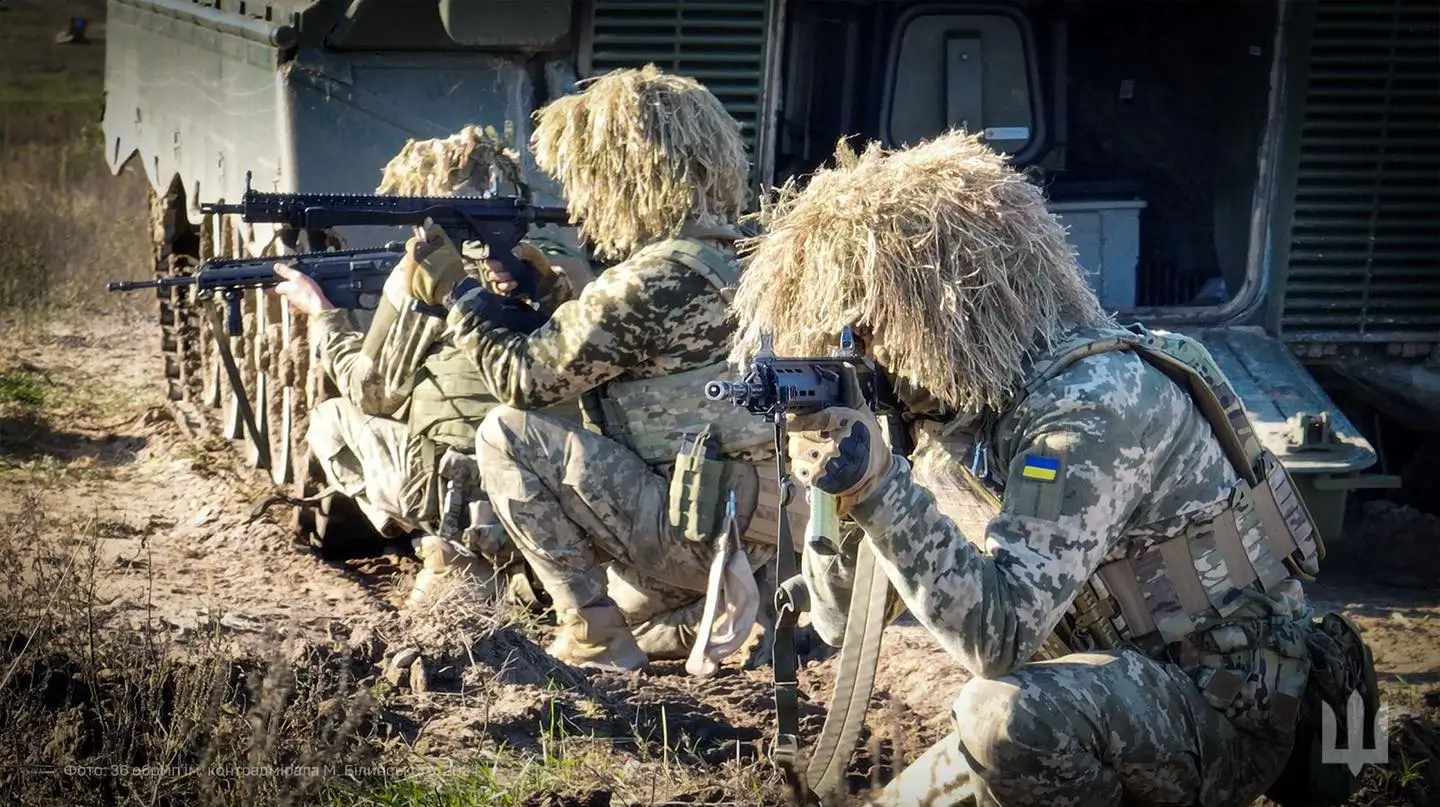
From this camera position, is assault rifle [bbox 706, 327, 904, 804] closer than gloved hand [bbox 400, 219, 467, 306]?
Yes

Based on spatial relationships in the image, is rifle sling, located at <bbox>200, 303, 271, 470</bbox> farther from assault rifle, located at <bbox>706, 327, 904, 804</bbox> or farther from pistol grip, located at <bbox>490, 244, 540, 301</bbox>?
assault rifle, located at <bbox>706, 327, 904, 804</bbox>

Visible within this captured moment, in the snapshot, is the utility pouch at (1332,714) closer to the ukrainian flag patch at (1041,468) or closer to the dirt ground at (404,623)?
the dirt ground at (404,623)

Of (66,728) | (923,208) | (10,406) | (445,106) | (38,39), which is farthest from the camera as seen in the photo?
(38,39)

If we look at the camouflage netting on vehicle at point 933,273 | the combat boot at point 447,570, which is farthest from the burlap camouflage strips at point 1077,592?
the combat boot at point 447,570

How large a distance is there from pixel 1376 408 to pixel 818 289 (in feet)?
16.5

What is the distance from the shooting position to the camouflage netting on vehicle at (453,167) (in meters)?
6.54

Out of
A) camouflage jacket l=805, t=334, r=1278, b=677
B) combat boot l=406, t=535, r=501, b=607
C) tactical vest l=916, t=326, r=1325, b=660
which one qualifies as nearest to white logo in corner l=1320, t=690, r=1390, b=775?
tactical vest l=916, t=326, r=1325, b=660

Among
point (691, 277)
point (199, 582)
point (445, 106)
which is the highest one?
point (445, 106)

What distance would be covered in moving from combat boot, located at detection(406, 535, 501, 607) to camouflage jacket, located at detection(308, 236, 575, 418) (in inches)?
19.0

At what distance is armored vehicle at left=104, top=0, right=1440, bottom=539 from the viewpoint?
7379 mm

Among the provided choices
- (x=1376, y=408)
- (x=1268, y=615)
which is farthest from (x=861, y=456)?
(x=1376, y=408)

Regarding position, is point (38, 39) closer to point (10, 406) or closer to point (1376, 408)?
point (10, 406)

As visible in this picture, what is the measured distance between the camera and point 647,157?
5.41 metres

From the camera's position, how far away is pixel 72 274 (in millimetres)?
12664
